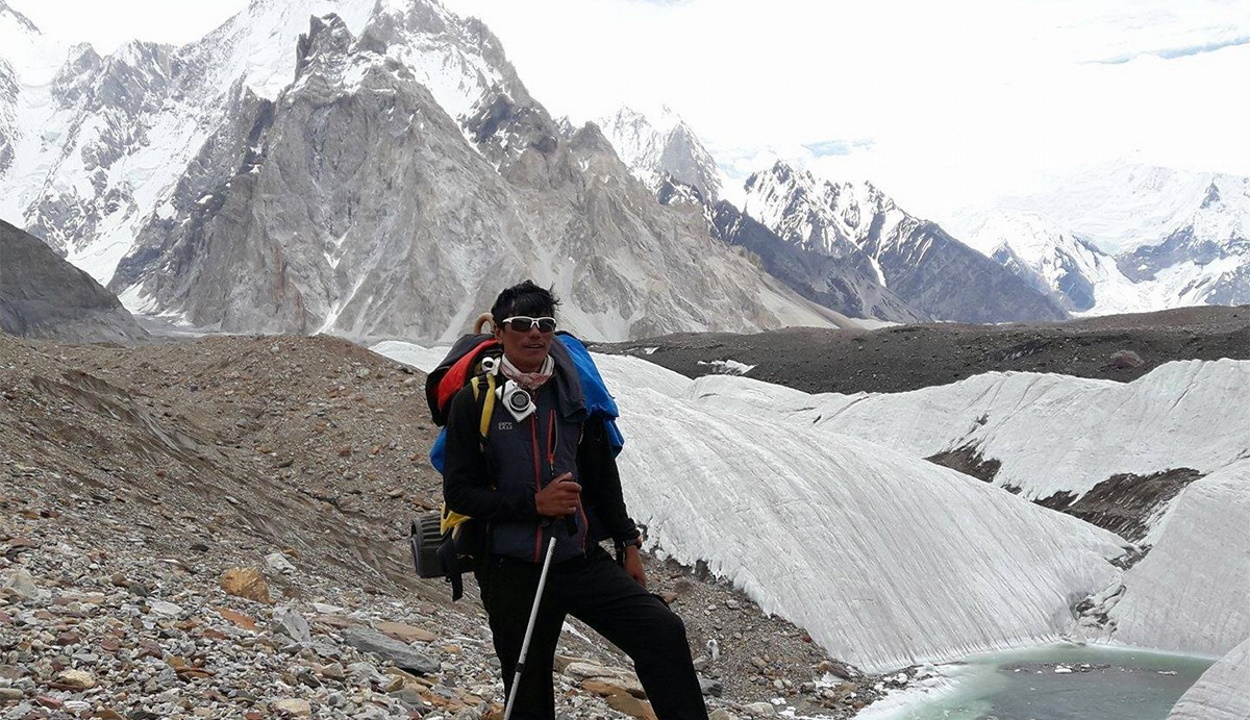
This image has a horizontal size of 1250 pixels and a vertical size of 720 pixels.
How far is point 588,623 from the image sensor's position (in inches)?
233

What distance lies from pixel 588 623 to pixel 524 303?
1836 millimetres

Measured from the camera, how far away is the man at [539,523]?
18.6 feet

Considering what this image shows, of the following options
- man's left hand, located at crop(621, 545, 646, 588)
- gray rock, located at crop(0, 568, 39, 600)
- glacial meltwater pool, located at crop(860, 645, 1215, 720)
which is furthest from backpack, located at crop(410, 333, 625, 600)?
glacial meltwater pool, located at crop(860, 645, 1215, 720)

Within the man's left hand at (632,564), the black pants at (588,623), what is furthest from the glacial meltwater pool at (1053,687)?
the black pants at (588,623)

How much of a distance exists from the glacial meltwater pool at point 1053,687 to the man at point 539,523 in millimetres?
13447

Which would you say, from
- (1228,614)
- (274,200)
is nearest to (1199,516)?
(1228,614)

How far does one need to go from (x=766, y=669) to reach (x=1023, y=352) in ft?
219

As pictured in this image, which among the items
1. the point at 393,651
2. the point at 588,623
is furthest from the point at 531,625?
the point at 393,651

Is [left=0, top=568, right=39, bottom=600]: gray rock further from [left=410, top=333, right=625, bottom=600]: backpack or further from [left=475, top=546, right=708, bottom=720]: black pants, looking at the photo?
[left=475, top=546, right=708, bottom=720]: black pants

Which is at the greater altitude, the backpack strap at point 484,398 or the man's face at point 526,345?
the man's face at point 526,345

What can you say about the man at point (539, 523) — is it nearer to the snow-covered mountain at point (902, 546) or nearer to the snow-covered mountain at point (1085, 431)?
the snow-covered mountain at point (902, 546)

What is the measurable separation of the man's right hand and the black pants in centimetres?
37

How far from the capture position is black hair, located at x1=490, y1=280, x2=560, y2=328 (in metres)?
5.93

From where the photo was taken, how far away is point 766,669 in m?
18.9
